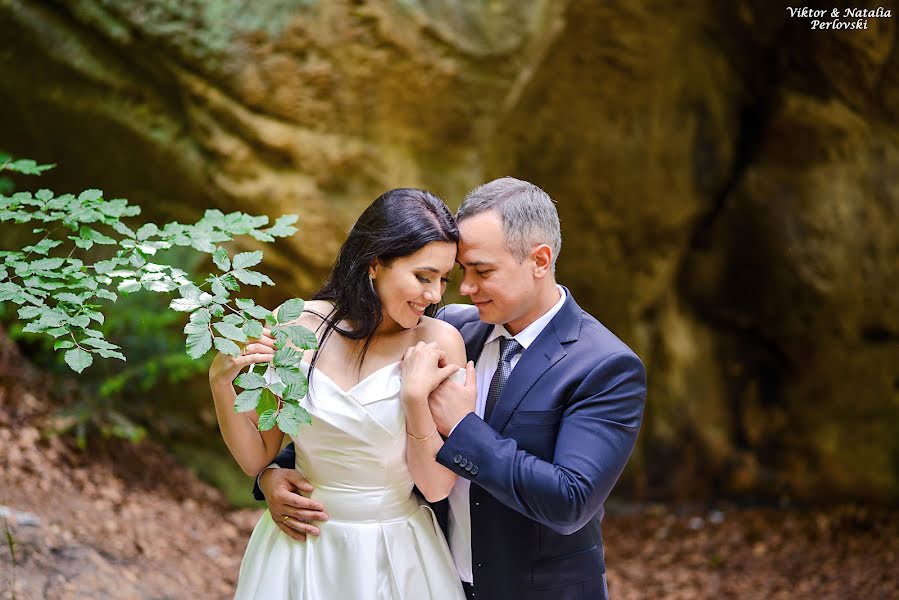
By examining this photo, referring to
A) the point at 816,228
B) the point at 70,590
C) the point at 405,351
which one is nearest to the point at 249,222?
the point at 405,351

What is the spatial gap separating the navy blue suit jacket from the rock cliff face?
10.2ft

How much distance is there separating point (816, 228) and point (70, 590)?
5.82 m

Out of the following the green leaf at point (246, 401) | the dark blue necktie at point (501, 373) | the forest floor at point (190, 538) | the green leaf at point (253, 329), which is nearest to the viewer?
the green leaf at point (246, 401)

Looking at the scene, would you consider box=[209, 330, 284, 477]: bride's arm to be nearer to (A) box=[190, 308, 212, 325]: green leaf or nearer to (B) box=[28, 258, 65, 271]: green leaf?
(A) box=[190, 308, 212, 325]: green leaf

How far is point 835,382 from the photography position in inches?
271

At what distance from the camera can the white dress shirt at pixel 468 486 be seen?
2912 millimetres

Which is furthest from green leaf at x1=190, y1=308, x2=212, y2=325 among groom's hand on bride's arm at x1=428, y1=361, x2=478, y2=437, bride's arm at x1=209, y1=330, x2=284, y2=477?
groom's hand on bride's arm at x1=428, y1=361, x2=478, y2=437

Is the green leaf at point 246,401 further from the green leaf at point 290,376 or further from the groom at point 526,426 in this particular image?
the groom at point 526,426

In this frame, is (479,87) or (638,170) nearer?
(479,87)

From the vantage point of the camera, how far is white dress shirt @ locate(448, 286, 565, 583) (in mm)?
2912

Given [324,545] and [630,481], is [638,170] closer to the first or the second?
[630,481]

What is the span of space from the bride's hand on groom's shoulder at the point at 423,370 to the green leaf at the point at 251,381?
1.61 feet

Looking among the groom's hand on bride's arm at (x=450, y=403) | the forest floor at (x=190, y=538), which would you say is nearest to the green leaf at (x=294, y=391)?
the groom's hand on bride's arm at (x=450, y=403)

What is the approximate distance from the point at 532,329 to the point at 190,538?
10.8 feet
